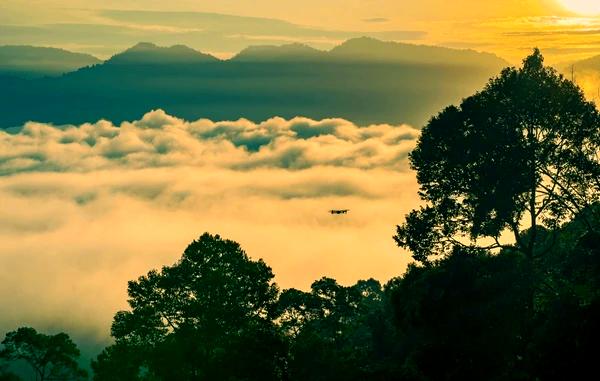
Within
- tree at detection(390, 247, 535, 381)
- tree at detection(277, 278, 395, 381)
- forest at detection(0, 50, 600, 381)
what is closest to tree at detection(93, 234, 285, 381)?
forest at detection(0, 50, 600, 381)

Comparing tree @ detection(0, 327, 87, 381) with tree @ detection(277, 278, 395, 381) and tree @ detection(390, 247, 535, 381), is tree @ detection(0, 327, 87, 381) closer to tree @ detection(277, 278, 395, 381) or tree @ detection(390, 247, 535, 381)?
tree @ detection(277, 278, 395, 381)

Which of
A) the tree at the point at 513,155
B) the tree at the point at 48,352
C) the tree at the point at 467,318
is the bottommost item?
the tree at the point at 467,318

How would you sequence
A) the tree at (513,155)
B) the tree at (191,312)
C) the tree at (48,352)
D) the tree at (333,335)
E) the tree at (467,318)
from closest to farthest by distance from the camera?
1. the tree at (467,318)
2. the tree at (333,335)
3. the tree at (513,155)
4. the tree at (191,312)
5. the tree at (48,352)

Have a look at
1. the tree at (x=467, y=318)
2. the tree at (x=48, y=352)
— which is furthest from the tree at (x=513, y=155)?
the tree at (x=48, y=352)

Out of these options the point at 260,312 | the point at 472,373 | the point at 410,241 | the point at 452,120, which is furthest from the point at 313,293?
the point at 472,373

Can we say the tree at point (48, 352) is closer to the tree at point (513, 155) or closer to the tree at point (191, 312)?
the tree at point (191, 312)

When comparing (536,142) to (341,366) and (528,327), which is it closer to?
(528,327)
